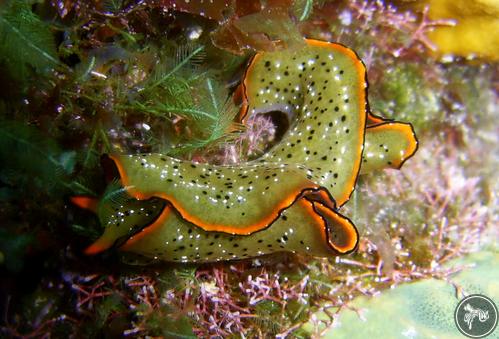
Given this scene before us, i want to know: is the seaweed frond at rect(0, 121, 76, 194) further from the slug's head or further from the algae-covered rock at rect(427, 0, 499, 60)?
the algae-covered rock at rect(427, 0, 499, 60)

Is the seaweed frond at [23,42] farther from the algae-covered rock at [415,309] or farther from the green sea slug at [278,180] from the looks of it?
the algae-covered rock at [415,309]

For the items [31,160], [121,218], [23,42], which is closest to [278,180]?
[121,218]

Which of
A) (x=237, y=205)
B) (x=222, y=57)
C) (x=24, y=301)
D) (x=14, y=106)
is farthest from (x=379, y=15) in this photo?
(x=24, y=301)

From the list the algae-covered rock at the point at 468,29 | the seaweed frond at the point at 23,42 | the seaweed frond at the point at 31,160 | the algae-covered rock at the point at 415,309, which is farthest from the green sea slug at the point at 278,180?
the algae-covered rock at the point at 468,29

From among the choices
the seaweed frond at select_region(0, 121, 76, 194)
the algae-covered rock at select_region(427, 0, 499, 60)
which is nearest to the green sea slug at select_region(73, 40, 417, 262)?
the seaweed frond at select_region(0, 121, 76, 194)

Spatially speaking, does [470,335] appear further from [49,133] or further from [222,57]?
[49,133]

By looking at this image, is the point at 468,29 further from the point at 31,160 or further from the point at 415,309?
the point at 31,160
